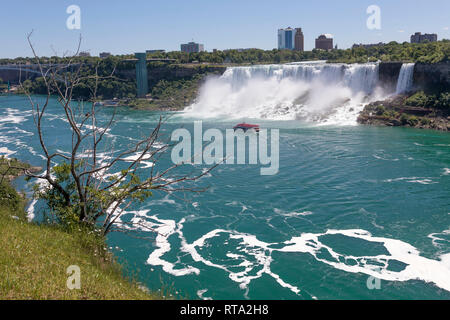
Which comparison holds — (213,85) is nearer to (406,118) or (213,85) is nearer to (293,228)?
(406,118)

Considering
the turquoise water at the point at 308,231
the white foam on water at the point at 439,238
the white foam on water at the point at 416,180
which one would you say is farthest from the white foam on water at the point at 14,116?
the white foam on water at the point at 439,238

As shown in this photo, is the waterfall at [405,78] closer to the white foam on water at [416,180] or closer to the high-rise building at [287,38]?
the white foam on water at [416,180]

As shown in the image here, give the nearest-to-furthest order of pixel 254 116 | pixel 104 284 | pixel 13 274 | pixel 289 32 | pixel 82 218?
pixel 13 274 < pixel 104 284 < pixel 82 218 < pixel 254 116 < pixel 289 32

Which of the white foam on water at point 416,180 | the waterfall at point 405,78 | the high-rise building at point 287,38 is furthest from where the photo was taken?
the high-rise building at point 287,38

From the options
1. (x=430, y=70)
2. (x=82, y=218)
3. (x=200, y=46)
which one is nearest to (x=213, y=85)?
(x=430, y=70)

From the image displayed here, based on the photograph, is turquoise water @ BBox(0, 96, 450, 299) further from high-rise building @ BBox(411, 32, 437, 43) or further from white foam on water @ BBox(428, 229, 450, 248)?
high-rise building @ BBox(411, 32, 437, 43)
